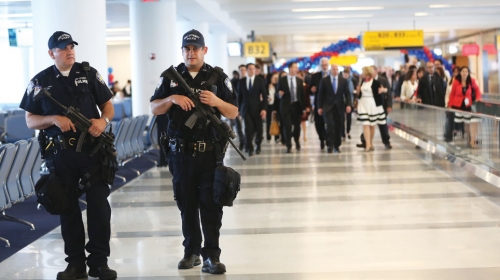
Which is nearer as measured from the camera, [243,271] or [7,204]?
[243,271]

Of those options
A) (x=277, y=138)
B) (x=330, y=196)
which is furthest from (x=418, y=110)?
(x=330, y=196)

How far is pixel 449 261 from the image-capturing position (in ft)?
21.9

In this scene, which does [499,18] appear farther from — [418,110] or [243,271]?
[243,271]

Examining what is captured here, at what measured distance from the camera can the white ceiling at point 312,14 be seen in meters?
22.2

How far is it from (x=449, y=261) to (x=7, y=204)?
4406 millimetres

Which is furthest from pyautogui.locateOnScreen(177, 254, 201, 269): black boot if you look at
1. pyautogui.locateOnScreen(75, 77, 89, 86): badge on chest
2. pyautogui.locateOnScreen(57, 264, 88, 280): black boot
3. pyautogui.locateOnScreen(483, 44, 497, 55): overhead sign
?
pyautogui.locateOnScreen(483, 44, 497, 55): overhead sign

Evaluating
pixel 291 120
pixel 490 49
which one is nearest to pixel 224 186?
pixel 291 120

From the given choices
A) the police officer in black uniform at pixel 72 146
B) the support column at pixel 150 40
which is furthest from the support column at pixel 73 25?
the support column at pixel 150 40

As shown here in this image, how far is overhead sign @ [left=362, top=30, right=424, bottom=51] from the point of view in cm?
3328

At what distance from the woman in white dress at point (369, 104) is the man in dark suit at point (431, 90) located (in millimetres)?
2525

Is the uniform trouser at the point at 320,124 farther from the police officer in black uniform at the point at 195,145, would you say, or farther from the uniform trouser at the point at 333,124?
the police officer in black uniform at the point at 195,145

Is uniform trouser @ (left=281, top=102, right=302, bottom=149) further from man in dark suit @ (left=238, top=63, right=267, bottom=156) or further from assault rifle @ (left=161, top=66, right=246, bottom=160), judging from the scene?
assault rifle @ (left=161, top=66, right=246, bottom=160)

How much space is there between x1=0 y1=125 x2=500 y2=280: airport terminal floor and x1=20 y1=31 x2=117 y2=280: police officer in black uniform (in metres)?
0.33

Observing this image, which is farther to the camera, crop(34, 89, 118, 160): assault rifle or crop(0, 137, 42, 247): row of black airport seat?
crop(0, 137, 42, 247): row of black airport seat
